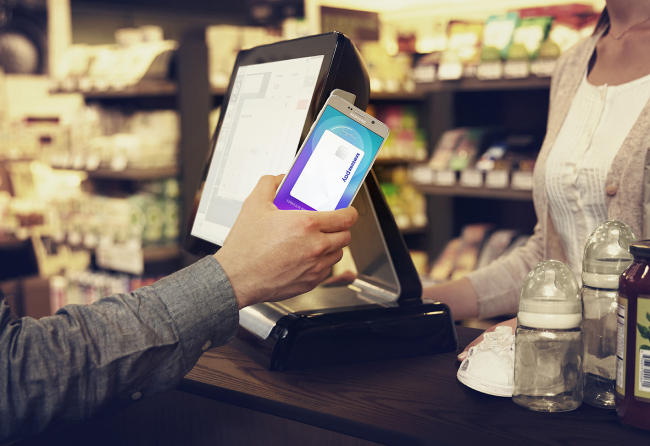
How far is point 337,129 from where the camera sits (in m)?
0.83

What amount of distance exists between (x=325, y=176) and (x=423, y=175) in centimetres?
235

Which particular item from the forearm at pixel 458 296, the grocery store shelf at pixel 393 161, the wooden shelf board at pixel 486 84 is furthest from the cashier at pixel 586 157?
the grocery store shelf at pixel 393 161

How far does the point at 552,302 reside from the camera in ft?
2.27

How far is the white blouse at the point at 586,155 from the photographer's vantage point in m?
1.27

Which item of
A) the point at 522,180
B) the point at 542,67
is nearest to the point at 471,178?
the point at 522,180

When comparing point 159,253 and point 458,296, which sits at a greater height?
point 458,296

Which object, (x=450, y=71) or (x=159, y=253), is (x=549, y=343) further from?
(x=159, y=253)

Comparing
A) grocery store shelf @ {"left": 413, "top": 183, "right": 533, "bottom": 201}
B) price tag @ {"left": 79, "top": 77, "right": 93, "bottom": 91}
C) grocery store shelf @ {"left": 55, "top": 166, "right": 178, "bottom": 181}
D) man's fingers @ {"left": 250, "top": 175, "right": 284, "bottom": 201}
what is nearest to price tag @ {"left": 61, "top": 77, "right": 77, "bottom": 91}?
price tag @ {"left": 79, "top": 77, "right": 93, "bottom": 91}

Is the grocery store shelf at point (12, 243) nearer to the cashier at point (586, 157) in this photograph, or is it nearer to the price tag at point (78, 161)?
the price tag at point (78, 161)

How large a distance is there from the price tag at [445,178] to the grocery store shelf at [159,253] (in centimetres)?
151

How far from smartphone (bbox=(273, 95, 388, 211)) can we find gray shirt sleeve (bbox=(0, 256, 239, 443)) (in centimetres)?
15

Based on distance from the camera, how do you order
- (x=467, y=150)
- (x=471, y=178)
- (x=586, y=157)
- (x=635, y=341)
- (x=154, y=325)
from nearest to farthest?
(x=635, y=341), (x=154, y=325), (x=586, y=157), (x=471, y=178), (x=467, y=150)

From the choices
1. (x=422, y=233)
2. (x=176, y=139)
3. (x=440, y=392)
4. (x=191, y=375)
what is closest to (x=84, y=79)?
(x=176, y=139)

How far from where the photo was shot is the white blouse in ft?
4.17
